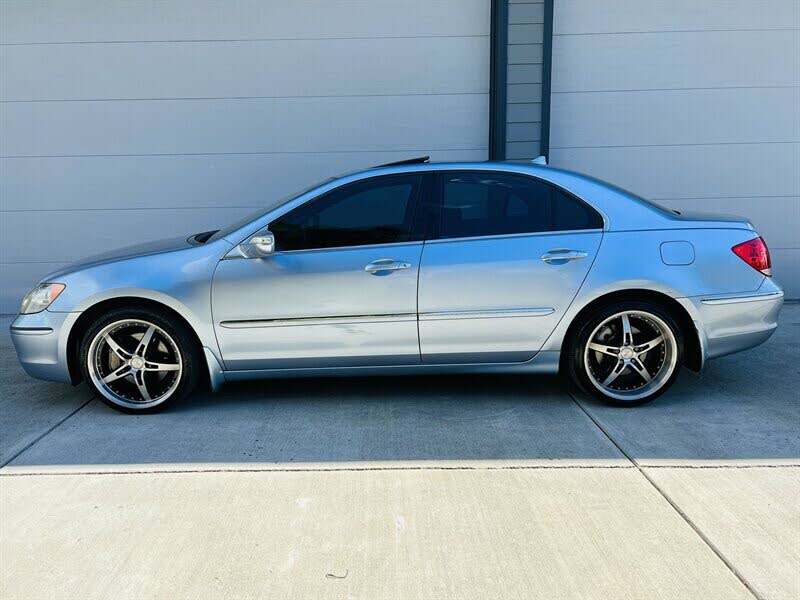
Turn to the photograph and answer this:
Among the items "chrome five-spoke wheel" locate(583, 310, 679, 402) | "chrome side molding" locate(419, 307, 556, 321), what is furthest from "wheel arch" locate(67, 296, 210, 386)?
"chrome five-spoke wheel" locate(583, 310, 679, 402)

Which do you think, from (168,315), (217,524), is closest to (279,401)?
(168,315)

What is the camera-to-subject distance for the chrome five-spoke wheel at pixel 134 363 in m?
4.66

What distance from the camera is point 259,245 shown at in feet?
15.0

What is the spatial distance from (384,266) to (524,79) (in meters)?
3.40

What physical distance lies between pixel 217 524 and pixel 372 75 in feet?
16.4

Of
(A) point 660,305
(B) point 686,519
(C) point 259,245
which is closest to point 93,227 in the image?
(C) point 259,245

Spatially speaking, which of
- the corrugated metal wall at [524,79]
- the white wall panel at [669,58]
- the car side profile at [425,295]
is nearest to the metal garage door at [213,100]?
the corrugated metal wall at [524,79]

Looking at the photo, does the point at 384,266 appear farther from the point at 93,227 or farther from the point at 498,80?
the point at 93,227

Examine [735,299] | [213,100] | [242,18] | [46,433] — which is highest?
[242,18]

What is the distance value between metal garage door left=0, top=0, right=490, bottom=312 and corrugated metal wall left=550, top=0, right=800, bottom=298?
34.6 inches

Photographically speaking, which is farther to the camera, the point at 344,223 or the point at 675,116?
the point at 675,116

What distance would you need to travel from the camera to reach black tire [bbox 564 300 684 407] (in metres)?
4.60

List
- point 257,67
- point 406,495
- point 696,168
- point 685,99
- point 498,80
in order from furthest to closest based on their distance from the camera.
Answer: point 696,168 → point 685,99 → point 257,67 → point 498,80 → point 406,495

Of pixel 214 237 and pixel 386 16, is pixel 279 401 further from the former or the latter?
pixel 386 16
